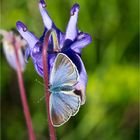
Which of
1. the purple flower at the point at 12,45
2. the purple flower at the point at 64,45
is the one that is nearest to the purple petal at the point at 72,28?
the purple flower at the point at 64,45

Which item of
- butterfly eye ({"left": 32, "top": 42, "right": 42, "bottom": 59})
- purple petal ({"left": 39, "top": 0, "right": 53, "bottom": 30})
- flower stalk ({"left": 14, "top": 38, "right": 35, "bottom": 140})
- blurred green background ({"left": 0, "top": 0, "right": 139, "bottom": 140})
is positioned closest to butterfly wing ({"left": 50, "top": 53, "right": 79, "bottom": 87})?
butterfly eye ({"left": 32, "top": 42, "right": 42, "bottom": 59})

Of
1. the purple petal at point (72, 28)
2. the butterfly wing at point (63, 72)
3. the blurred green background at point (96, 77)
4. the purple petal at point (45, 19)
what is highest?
the purple petal at point (45, 19)

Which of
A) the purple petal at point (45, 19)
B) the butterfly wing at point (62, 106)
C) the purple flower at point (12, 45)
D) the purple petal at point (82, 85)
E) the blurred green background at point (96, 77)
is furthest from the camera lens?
the blurred green background at point (96, 77)

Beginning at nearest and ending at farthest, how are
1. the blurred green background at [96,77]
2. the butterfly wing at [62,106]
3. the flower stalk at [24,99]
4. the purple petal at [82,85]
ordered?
the butterfly wing at [62,106]
the purple petal at [82,85]
the flower stalk at [24,99]
the blurred green background at [96,77]

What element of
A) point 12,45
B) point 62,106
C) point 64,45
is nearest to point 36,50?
point 64,45

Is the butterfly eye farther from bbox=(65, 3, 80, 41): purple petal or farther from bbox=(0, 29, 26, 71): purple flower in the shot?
bbox=(0, 29, 26, 71): purple flower

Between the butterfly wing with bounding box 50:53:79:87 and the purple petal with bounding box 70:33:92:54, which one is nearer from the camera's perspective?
the butterfly wing with bounding box 50:53:79:87

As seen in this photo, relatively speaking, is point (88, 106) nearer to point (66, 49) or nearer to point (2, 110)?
point (2, 110)

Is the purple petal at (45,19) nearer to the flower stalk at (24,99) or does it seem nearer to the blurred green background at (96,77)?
the flower stalk at (24,99)

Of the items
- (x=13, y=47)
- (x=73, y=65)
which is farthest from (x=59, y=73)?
(x=13, y=47)
